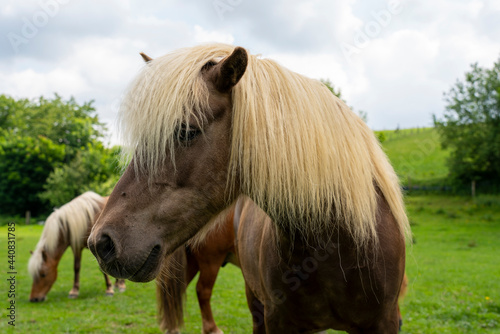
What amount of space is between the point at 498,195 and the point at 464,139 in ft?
15.5

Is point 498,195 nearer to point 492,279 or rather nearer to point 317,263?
point 492,279

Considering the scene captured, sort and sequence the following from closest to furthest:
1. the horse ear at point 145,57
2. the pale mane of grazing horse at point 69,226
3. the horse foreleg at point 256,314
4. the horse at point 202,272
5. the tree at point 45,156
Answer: the horse ear at point 145,57 → the horse foreleg at point 256,314 → the horse at point 202,272 → the pale mane of grazing horse at point 69,226 → the tree at point 45,156

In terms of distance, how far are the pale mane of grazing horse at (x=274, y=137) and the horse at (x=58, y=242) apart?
695 centimetres

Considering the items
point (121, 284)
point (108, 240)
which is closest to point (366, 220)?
point (108, 240)

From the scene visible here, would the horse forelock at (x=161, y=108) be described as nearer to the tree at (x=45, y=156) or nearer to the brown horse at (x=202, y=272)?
the brown horse at (x=202, y=272)

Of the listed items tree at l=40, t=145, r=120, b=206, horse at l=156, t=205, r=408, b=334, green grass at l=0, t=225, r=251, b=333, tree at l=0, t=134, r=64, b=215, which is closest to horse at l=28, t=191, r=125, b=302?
green grass at l=0, t=225, r=251, b=333

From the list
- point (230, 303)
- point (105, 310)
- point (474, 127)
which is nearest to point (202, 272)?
point (230, 303)

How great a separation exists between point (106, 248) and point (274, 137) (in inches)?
36.4

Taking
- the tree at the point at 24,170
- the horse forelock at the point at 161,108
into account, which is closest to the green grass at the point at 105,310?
the horse forelock at the point at 161,108

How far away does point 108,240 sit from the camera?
164 cm

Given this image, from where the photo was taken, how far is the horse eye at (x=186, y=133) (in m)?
1.75

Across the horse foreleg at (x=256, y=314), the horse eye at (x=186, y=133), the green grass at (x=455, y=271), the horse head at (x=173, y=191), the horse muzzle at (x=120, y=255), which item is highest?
the horse eye at (x=186, y=133)

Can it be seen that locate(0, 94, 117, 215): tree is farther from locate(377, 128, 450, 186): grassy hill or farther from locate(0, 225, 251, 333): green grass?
locate(377, 128, 450, 186): grassy hill

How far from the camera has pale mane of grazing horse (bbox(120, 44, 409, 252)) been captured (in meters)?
1.76
